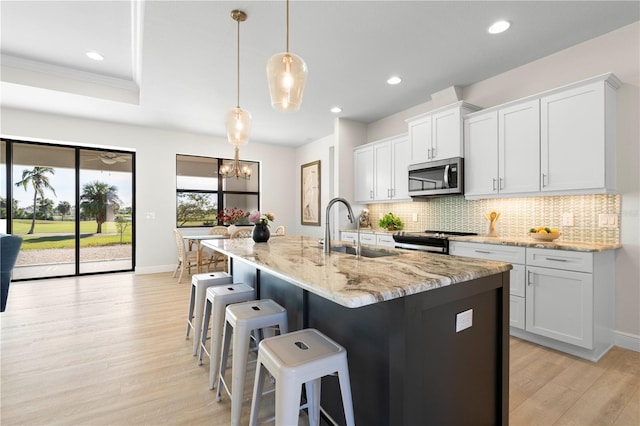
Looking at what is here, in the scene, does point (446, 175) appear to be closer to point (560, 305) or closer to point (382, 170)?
point (382, 170)

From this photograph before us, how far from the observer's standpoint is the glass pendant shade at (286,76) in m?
1.85

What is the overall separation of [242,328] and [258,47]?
Result: 260 cm

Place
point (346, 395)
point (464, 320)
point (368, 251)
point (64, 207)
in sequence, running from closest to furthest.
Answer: point (346, 395), point (464, 320), point (368, 251), point (64, 207)

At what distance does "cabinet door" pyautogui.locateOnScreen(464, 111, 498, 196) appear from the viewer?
10.4 feet

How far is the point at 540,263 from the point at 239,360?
256 cm

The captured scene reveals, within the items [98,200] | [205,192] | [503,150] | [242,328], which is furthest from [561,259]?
[98,200]

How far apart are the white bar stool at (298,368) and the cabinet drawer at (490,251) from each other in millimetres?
2217

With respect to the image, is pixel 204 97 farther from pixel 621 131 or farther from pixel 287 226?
pixel 621 131

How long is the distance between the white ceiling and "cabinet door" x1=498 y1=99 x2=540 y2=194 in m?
0.61

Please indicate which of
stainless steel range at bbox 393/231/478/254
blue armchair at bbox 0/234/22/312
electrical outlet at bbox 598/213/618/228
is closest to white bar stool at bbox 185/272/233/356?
blue armchair at bbox 0/234/22/312

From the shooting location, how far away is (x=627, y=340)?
2.54 meters

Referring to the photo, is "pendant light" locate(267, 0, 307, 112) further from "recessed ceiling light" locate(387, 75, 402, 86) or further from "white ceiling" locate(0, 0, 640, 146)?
"recessed ceiling light" locate(387, 75, 402, 86)

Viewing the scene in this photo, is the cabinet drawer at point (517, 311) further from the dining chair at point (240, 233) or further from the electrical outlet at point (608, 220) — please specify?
the dining chair at point (240, 233)

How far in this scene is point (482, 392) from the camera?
1470 mm
